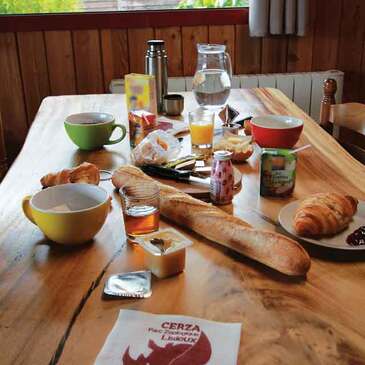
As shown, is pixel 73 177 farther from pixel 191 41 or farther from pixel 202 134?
pixel 191 41

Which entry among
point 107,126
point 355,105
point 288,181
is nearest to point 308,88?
point 355,105

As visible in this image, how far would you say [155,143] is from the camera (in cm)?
140

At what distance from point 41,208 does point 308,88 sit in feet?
7.90

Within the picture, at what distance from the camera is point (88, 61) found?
3.04m

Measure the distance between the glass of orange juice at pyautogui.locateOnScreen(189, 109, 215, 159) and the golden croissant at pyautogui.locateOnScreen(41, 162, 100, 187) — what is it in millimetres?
403

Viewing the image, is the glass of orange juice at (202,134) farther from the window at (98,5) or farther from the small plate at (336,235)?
the window at (98,5)

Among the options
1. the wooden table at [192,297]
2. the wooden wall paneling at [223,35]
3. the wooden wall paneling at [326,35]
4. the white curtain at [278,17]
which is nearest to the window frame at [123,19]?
the wooden wall paneling at [223,35]

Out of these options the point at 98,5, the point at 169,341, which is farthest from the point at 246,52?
the point at 169,341

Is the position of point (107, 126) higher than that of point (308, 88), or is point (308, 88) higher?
point (107, 126)

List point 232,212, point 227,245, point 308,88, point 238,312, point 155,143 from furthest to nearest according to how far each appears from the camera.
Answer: point 308,88 → point 155,143 → point 232,212 → point 227,245 → point 238,312

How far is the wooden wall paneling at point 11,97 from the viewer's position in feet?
9.66

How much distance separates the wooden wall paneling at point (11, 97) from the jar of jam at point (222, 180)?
2.21 m

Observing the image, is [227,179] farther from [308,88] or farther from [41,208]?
[308,88]

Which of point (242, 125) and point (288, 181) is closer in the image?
point (288, 181)
